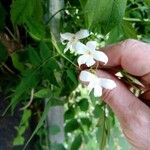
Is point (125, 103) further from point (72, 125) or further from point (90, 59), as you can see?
point (72, 125)

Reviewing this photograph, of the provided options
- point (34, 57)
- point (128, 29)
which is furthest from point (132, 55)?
point (34, 57)

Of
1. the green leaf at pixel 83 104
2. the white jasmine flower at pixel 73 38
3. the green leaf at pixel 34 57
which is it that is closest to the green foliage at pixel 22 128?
the green leaf at pixel 83 104

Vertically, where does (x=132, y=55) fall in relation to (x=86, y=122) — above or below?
above

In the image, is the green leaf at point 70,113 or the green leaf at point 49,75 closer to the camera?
the green leaf at point 49,75

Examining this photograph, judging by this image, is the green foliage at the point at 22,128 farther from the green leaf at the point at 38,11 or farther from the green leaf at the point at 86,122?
→ the green leaf at the point at 38,11

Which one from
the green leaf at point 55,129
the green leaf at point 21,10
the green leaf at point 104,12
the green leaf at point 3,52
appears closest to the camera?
the green leaf at point 104,12

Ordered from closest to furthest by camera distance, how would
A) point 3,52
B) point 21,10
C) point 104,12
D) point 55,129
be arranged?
1. point 104,12
2. point 21,10
3. point 3,52
4. point 55,129

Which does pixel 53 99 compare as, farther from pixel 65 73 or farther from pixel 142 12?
pixel 142 12
